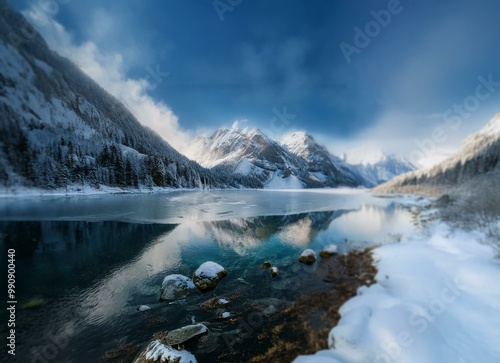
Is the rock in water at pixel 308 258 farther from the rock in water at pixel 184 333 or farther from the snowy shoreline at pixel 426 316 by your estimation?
the rock in water at pixel 184 333

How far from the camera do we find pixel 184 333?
9.57 m

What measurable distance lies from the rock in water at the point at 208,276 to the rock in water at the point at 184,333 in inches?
152

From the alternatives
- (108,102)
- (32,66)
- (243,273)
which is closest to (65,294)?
(243,273)

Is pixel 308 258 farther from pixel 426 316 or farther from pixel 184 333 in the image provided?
pixel 184 333

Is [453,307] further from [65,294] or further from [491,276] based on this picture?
[65,294]

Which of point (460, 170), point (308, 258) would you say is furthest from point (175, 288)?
point (460, 170)

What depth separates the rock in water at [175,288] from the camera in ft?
41.7

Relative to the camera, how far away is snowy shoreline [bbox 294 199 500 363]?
24.3 feet

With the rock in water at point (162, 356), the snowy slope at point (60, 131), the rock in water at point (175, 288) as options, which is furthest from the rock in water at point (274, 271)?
the snowy slope at point (60, 131)

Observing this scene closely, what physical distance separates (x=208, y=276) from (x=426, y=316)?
39.2 feet

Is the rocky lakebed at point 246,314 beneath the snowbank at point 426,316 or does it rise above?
beneath

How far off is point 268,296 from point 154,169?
13354 cm

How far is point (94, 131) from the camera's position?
136750 millimetres

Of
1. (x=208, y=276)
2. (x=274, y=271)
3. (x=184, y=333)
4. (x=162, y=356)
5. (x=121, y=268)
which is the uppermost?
(x=121, y=268)
